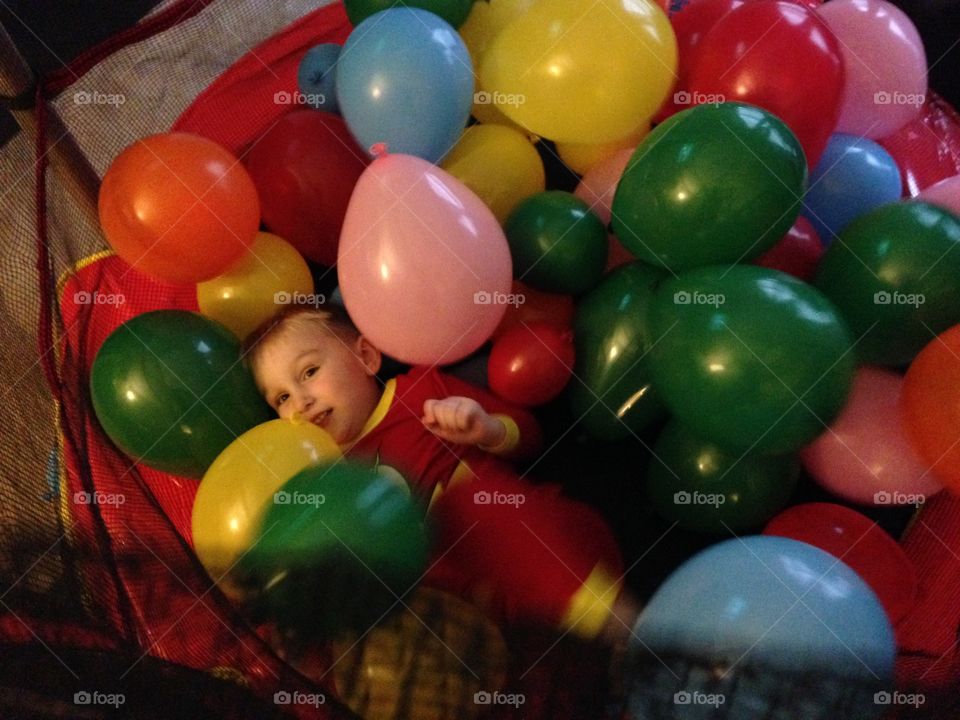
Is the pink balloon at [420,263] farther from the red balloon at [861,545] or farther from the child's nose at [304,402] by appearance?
the red balloon at [861,545]

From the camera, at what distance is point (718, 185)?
2.84 feet

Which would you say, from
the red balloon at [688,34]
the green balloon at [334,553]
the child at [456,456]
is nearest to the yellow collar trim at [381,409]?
the child at [456,456]

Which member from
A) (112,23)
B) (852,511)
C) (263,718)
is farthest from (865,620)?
(112,23)

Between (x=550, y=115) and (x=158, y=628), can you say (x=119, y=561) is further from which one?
(x=550, y=115)

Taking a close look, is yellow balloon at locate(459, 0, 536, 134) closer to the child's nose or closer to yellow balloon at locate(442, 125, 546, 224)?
yellow balloon at locate(442, 125, 546, 224)

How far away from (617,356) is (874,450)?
0.31 m

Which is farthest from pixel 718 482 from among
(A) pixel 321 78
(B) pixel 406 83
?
(A) pixel 321 78

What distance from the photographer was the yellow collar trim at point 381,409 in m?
1.07

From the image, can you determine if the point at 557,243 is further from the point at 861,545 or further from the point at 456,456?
the point at 861,545

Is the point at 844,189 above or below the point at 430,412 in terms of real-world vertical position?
above

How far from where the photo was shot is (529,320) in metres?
1.09

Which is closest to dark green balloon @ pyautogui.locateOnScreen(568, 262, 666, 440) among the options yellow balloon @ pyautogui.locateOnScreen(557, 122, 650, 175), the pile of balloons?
the pile of balloons

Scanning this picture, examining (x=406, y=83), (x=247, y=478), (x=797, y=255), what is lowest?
(x=247, y=478)

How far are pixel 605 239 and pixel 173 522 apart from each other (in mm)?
694
